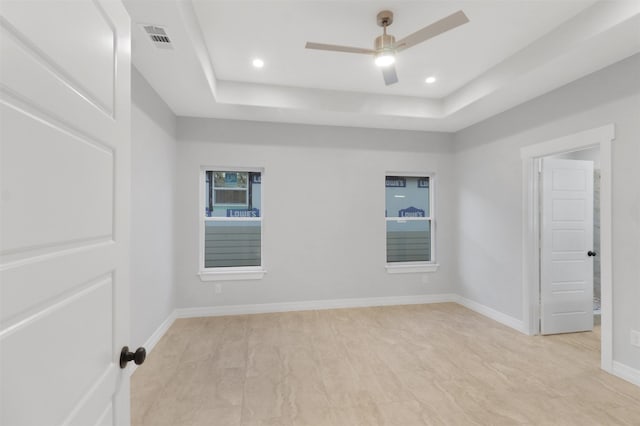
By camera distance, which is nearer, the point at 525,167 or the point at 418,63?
the point at 418,63

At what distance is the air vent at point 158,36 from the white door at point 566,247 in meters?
4.03

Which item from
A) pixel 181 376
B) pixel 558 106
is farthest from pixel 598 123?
pixel 181 376

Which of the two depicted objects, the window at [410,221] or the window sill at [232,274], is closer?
the window sill at [232,274]

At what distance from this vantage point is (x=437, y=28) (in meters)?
2.12

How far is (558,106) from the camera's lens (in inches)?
126

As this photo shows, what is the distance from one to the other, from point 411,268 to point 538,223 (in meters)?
1.80

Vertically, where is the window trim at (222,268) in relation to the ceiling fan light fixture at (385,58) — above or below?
below

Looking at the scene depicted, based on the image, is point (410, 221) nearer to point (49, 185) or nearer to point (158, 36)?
point (158, 36)

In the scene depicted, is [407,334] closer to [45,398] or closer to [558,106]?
[558,106]

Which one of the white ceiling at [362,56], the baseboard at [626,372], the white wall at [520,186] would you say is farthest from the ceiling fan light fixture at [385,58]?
the baseboard at [626,372]

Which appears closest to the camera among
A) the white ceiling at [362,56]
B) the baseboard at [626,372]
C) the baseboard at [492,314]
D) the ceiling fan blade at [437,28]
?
the ceiling fan blade at [437,28]

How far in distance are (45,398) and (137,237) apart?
8.01 feet

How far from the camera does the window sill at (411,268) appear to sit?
15.3 ft

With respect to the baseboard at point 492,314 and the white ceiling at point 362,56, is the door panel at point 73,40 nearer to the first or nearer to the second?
the white ceiling at point 362,56
